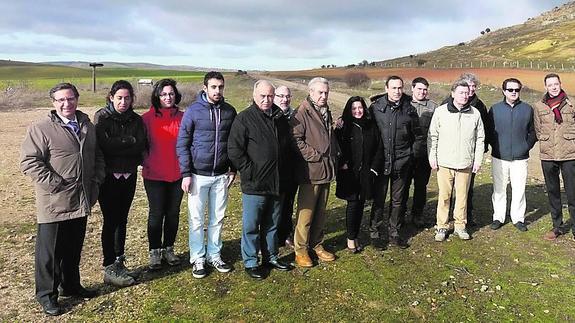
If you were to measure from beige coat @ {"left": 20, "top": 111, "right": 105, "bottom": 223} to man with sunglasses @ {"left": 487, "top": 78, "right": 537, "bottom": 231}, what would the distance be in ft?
17.2

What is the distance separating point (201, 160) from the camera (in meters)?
4.60

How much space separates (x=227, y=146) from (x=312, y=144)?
3.11 feet

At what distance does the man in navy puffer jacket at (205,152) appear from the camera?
452cm

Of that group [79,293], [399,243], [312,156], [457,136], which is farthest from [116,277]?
[457,136]

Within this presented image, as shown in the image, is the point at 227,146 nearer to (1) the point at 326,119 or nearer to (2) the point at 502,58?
(1) the point at 326,119

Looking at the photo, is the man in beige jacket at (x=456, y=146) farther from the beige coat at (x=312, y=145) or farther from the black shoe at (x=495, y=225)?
the beige coat at (x=312, y=145)

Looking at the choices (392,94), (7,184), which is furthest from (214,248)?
(7,184)

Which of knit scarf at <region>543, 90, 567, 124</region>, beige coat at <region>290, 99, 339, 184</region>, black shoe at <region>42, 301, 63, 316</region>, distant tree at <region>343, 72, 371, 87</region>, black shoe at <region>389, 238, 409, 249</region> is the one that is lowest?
black shoe at <region>42, 301, 63, 316</region>

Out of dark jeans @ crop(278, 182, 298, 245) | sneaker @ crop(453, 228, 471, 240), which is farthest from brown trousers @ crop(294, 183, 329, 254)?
sneaker @ crop(453, 228, 471, 240)

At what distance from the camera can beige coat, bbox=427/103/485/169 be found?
5805 mm

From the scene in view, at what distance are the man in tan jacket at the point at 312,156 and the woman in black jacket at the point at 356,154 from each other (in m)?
0.29

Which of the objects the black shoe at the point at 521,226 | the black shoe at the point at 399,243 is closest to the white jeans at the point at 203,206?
the black shoe at the point at 399,243

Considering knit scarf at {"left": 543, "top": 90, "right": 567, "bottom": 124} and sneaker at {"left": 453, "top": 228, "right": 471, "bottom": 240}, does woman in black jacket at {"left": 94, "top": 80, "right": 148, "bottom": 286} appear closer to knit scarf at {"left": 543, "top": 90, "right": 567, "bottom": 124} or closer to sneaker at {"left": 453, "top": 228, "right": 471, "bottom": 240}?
sneaker at {"left": 453, "top": 228, "right": 471, "bottom": 240}

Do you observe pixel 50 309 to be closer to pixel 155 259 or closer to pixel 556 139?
pixel 155 259
